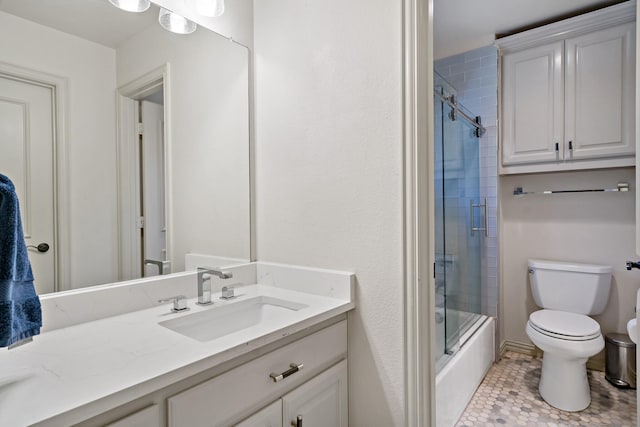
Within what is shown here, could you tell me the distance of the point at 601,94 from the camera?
7.39ft

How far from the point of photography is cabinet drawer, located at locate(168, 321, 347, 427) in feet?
2.65

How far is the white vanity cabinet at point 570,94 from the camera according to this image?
2.19 metres

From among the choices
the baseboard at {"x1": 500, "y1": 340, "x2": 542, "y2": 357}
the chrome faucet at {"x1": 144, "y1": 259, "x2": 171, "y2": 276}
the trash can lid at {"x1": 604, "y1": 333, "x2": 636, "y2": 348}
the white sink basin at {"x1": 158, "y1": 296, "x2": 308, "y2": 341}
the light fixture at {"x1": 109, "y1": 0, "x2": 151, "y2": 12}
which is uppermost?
the light fixture at {"x1": 109, "y1": 0, "x2": 151, "y2": 12}

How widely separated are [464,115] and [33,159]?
2275 millimetres

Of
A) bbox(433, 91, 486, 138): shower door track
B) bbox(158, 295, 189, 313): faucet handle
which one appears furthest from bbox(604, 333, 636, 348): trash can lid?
bbox(158, 295, 189, 313): faucet handle

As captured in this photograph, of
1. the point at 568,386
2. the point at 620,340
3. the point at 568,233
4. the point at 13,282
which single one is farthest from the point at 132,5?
the point at 620,340

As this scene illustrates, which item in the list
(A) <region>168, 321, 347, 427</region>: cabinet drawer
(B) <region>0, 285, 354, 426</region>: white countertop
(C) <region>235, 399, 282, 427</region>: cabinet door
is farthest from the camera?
(C) <region>235, 399, 282, 427</region>: cabinet door

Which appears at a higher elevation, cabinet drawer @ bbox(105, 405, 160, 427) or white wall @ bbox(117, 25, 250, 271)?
white wall @ bbox(117, 25, 250, 271)

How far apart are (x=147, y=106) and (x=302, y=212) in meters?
0.73

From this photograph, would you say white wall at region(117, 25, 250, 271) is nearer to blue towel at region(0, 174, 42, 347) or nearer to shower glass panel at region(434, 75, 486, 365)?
blue towel at region(0, 174, 42, 347)

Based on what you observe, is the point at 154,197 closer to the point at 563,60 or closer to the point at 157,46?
the point at 157,46

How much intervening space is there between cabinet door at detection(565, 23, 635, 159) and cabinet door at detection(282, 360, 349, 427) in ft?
7.34

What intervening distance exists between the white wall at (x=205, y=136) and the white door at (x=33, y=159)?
0.32m

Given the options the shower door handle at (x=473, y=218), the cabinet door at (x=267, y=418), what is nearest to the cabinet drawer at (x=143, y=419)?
the cabinet door at (x=267, y=418)
